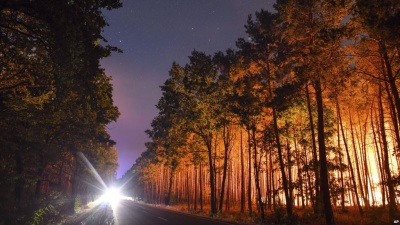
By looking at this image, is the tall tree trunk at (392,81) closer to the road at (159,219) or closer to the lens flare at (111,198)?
the road at (159,219)

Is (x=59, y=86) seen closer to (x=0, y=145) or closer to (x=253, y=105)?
(x=0, y=145)

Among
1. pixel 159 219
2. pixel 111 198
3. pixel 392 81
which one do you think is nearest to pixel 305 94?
pixel 392 81

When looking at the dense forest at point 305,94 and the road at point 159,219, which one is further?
the road at point 159,219

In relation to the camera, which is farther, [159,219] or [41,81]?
[159,219]

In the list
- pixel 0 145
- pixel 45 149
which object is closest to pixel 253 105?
pixel 45 149

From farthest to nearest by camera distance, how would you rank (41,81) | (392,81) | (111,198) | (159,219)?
(111,198) → (159,219) → (41,81) → (392,81)

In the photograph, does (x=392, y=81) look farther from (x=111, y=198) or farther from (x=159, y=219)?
(x=111, y=198)

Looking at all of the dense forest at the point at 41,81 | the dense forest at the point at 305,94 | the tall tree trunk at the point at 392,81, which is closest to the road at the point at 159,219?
the dense forest at the point at 305,94

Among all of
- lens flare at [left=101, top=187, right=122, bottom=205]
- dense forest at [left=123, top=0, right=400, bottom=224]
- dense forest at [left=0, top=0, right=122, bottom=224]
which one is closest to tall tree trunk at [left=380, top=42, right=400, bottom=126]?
dense forest at [left=123, top=0, right=400, bottom=224]

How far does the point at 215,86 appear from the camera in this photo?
90.3 ft

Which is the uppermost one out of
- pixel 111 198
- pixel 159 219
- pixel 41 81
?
pixel 41 81

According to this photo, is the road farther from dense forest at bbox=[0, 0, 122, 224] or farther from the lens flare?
the lens flare

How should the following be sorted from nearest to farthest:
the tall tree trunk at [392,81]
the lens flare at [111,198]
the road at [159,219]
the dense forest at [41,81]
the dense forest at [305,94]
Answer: the dense forest at [41,81] → the tall tree trunk at [392,81] → the dense forest at [305,94] → the road at [159,219] → the lens flare at [111,198]

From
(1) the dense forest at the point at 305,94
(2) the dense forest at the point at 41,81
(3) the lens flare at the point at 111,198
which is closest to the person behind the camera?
(2) the dense forest at the point at 41,81
